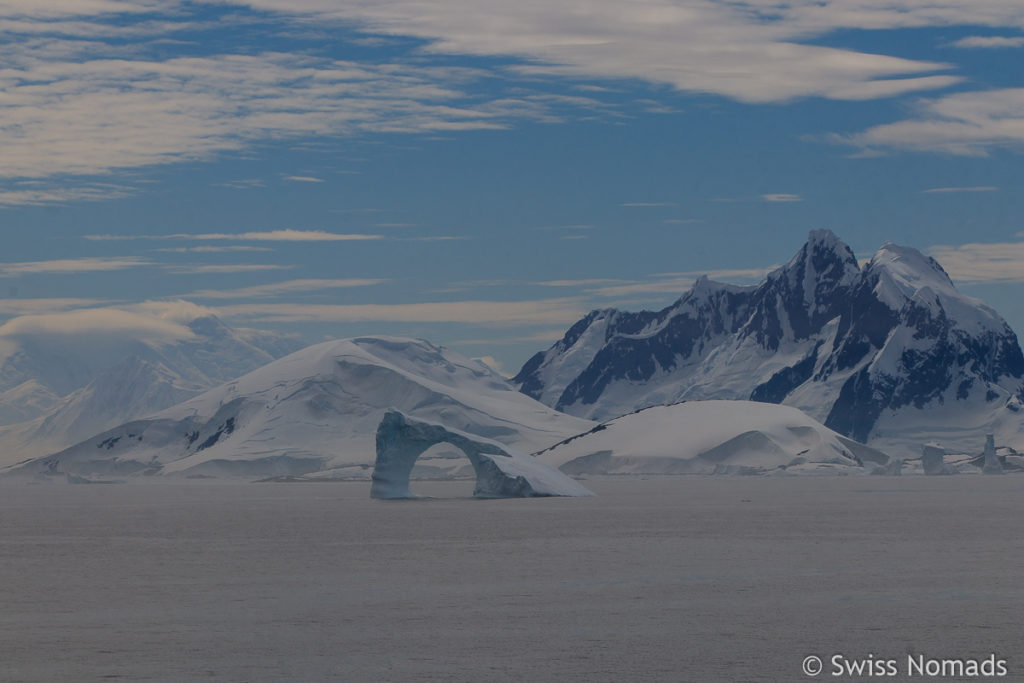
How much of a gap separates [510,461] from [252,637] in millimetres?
73016

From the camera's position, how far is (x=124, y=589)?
46938 millimetres

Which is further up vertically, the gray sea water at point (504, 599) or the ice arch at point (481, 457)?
the gray sea water at point (504, 599)

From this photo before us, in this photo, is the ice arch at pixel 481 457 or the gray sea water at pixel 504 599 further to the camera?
the ice arch at pixel 481 457

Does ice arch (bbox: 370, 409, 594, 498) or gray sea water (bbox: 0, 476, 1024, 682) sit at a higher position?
gray sea water (bbox: 0, 476, 1024, 682)

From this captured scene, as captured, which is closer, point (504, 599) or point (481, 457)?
point (504, 599)

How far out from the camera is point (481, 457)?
109562 millimetres

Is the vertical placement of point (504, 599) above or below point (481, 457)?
above

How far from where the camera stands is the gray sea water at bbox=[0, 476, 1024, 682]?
31.5 metres

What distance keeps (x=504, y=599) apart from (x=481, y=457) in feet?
218

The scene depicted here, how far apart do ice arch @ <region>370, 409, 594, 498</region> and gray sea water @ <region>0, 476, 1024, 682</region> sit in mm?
23275

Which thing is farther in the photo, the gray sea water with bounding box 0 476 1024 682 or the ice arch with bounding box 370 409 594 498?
the ice arch with bounding box 370 409 594 498

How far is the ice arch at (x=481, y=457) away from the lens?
108 metres

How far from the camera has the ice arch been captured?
4242 inches

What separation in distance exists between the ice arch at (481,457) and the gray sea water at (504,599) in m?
23.3
